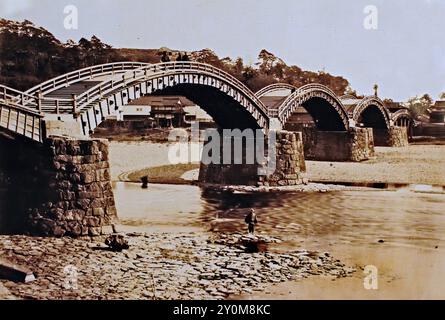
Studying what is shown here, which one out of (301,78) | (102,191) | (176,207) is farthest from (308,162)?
(301,78)

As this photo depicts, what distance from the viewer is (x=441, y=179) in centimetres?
3791

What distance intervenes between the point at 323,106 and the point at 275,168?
16969 millimetres

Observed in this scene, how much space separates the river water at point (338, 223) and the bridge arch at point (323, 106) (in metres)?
12.1

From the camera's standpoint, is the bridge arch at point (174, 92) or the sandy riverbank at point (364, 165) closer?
the bridge arch at point (174, 92)

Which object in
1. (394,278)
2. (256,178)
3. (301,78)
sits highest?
(301,78)

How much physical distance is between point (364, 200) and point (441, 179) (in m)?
11.0

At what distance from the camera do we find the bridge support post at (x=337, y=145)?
163 ft

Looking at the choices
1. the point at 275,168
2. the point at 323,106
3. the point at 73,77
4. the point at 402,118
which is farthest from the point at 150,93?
the point at 402,118

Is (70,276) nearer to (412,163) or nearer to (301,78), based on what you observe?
(412,163)

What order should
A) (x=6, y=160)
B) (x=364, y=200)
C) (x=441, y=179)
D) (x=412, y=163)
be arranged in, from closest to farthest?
(x=6, y=160) < (x=364, y=200) < (x=441, y=179) < (x=412, y=163)

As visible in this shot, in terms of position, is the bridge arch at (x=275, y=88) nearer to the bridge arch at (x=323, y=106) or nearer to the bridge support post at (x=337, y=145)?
the bridge arch at (x=323, y=106)

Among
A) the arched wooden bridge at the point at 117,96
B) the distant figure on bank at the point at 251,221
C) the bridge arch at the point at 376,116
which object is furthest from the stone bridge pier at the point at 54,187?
the bridge arch at the point at 376,116

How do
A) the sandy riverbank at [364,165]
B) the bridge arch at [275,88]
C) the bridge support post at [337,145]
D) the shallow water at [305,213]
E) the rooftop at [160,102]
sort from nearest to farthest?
the shallow water at [305,213]
the sandy riverbank at [364,165]
the bridge arch at [275,88]
the bridge support post at [337,145]
the rooftop at [160,102]

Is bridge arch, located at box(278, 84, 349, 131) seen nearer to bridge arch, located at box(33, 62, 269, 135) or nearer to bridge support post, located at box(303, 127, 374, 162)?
bridge support post, located at box(303, 127, 374, 162)
